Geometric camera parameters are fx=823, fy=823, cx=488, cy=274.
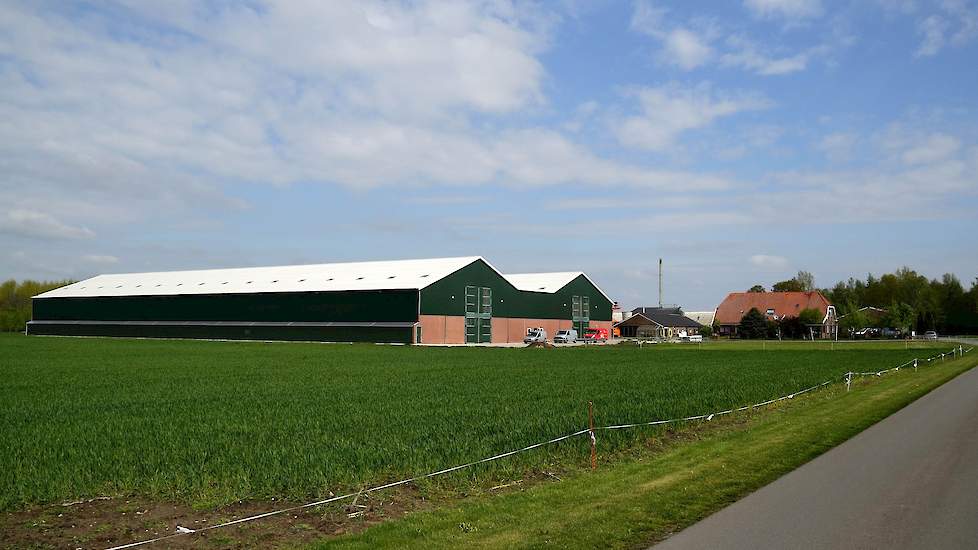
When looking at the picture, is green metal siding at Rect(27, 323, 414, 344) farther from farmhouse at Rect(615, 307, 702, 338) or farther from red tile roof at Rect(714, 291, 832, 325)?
red tile roof at Rect(714, 291, 832, 325)

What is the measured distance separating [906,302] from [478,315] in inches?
4457

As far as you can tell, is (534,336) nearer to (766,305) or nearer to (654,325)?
(654,325)

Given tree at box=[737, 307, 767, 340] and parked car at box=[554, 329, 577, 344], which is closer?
parked car at box=[554, 329, 577, 344]

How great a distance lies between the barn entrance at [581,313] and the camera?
320 ft

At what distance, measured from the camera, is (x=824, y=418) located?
19469 millimetres

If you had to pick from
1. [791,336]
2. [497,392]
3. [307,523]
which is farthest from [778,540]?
[791,336]

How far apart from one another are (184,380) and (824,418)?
73.4 feet

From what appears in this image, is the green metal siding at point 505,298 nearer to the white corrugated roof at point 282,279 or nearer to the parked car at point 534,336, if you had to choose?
the white corrugated roof at point 282,279

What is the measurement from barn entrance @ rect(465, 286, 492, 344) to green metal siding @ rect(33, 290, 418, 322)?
813cm

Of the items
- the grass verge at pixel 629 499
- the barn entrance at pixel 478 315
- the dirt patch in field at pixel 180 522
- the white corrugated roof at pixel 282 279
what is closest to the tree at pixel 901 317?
the barn entrance at pixel 478 315

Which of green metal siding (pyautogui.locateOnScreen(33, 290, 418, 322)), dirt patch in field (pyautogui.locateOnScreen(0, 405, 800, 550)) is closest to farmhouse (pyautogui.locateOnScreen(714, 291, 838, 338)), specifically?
green metal siding (pyautogui.locateOnScreen(33, 290, 418, 322))

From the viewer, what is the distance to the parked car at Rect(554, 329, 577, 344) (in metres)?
86.2

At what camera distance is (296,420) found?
1841 centimetres

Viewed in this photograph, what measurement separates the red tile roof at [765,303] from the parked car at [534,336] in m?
64.0
